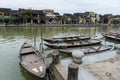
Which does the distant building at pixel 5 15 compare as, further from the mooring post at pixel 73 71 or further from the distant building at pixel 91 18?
the mooring post at pixel 73 71

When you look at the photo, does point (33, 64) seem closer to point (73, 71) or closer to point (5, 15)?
point (73, 71)

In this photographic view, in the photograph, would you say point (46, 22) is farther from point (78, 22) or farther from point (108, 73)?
point (108, 73)

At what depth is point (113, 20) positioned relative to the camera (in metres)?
79.3

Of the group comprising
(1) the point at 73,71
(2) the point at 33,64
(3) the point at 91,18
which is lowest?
(2) the point at 33,64

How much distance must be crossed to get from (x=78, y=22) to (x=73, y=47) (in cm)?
5816

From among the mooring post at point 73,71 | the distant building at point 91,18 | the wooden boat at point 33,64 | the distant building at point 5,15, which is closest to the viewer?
the mooring post at point 73,71

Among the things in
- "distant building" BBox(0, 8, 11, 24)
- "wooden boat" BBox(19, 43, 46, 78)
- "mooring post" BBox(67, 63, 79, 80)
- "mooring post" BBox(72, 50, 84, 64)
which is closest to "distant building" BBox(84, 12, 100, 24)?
"distant building" BBox(0, 8, 11, 24)

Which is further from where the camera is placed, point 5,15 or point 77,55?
point 5,15

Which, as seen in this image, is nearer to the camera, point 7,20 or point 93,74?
point 93,74

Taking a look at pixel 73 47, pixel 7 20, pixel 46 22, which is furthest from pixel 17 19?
pixel 73 47

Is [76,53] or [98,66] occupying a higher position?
[76,53]

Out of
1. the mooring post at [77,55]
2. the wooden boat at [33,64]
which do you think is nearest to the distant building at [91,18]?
the wooden boat at [33,64]

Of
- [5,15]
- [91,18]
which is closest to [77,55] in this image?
[5,15]

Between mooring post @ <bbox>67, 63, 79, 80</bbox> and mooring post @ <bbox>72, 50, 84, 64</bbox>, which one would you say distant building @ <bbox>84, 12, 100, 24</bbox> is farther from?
mooring post @ <bbox>67, 63, 79, 80</bbox>
